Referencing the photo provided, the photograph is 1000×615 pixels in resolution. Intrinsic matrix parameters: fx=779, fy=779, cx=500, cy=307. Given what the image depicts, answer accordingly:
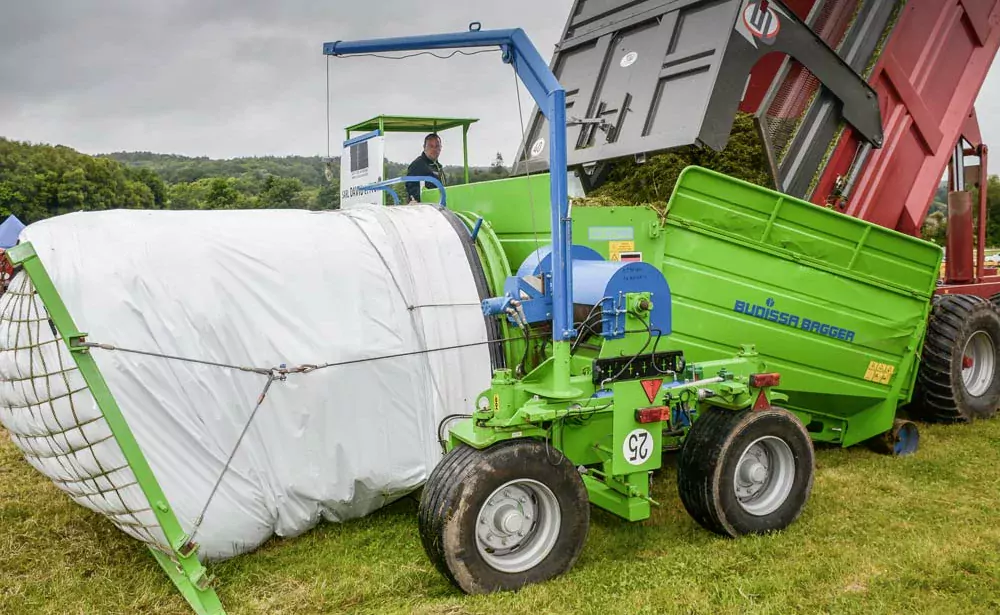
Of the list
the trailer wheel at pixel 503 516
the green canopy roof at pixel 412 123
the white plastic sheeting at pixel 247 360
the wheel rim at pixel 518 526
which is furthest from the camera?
the green canopy roof at pixel 412 123

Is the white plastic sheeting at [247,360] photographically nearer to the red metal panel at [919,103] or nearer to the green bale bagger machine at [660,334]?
the green bale bagger machine at [660,334]

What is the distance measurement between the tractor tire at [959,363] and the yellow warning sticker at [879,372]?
3.08 feet

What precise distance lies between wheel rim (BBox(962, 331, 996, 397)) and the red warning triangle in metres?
4.08

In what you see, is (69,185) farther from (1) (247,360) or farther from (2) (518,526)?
(2) (518,526)

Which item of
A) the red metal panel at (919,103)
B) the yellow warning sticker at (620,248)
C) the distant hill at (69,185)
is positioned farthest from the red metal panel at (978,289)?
the distant hill at (69,185)

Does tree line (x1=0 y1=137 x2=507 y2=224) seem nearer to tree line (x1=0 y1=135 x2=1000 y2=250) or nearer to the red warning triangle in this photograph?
tree line (x1=0 y1=135 x2=1000 y2=250)

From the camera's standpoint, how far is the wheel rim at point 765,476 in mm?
4258

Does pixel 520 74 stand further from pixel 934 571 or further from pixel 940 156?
pixel 940 156

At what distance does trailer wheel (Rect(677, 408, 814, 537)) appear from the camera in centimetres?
403

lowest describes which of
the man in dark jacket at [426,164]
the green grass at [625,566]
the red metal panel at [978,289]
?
the green grass at [625,566]

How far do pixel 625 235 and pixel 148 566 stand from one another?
3244 mm

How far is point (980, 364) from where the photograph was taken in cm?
669

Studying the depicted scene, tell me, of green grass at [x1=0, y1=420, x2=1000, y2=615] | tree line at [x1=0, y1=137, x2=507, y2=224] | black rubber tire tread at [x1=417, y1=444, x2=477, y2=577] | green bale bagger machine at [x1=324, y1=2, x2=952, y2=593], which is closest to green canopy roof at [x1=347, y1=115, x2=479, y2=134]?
green bale bagger machine at [x1=324, y1=2, x2=952, y2=593]

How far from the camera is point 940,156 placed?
6.66 m
